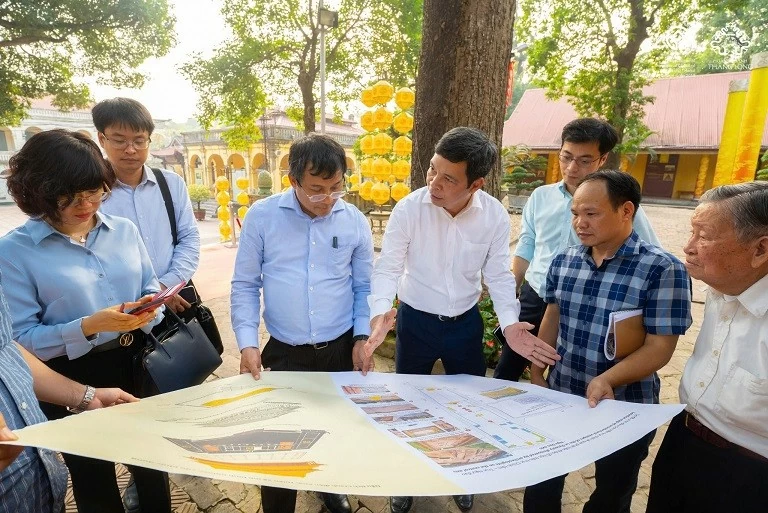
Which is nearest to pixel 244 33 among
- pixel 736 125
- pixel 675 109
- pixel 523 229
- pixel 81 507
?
pixel 523 229

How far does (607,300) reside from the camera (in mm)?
1386

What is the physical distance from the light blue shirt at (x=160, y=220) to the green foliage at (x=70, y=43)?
295 inches

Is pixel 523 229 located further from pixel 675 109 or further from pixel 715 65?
pixel 715 65

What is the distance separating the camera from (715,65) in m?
21.0

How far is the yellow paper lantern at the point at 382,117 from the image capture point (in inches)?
257

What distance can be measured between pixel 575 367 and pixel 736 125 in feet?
40.1

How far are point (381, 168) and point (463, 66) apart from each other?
389cm

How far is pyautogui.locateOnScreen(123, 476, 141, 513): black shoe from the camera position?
185cm

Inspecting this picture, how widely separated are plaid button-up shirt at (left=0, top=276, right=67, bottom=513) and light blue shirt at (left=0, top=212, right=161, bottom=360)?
0.24 m

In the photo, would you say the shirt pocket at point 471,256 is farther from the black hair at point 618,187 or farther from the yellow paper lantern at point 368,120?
the yellow paper lantern at point 368,120

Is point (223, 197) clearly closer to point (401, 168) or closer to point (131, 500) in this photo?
point (401, 168)

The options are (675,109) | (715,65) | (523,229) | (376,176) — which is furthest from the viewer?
(715,65)

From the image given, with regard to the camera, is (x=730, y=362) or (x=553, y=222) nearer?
(x=730, y=362)

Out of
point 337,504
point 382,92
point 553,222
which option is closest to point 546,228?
point 553,222
